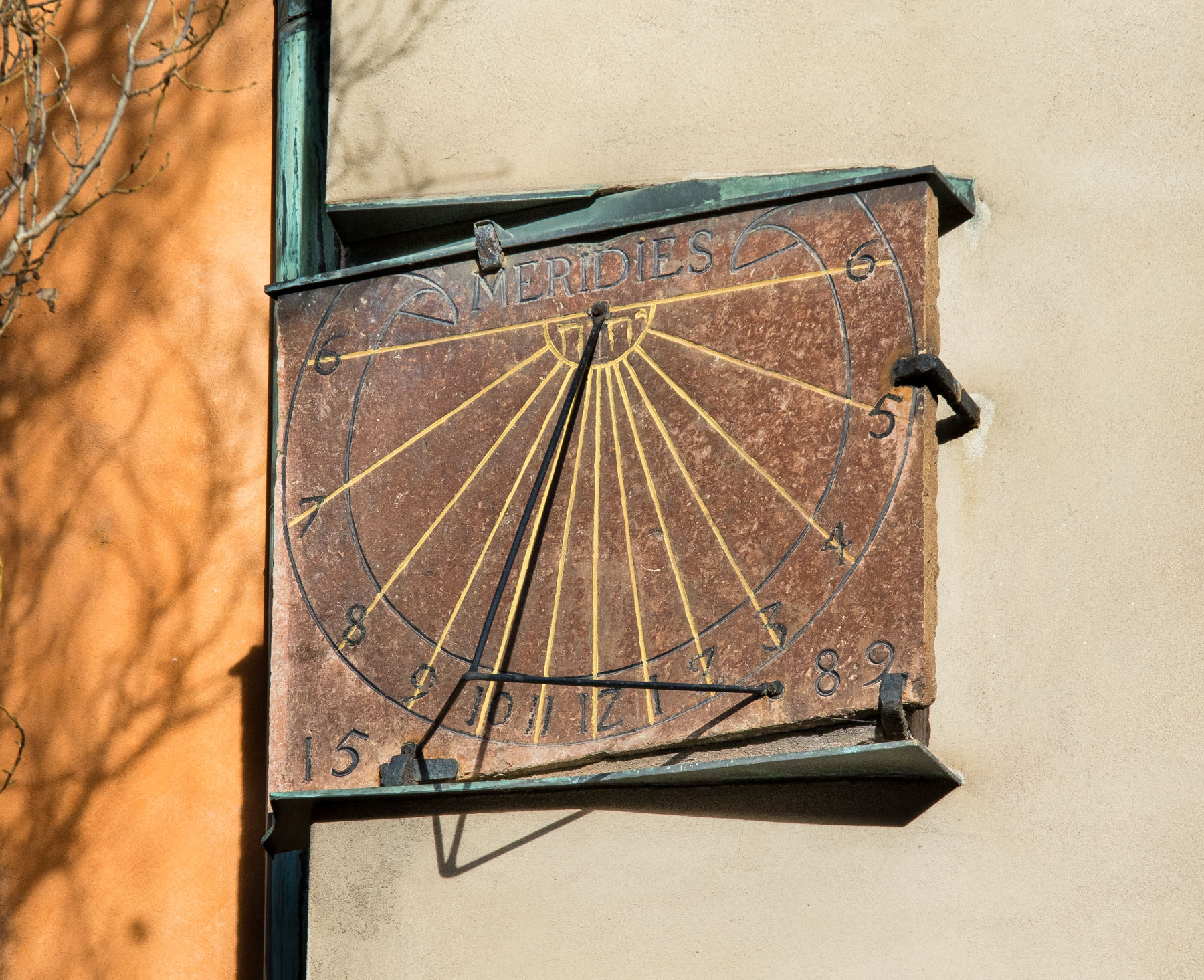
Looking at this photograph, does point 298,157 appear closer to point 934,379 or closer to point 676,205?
point 676,205

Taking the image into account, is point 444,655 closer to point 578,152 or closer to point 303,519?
point 303,519

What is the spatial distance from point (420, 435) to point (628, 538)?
59 centimetres

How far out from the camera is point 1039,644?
140 inches

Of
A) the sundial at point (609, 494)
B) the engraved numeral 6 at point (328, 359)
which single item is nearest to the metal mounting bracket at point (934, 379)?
the sundial at point (609, 494)

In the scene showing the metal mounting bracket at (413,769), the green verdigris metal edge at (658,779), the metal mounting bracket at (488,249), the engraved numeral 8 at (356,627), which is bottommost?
the green verdigris metal edge at (658,779)

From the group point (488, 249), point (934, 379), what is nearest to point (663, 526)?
point (934, 379)

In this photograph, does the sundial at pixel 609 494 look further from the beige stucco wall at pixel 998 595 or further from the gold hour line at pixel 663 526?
the beige stucco wall at pixel 998 595

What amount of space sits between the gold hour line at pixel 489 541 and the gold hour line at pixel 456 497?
0.18ft

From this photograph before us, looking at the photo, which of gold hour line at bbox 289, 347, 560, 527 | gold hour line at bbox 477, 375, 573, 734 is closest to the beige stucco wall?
gold hour line at bbox 477, 375, 573, 734

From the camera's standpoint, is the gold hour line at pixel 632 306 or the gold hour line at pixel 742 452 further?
the gold hour line at pixel 632 306

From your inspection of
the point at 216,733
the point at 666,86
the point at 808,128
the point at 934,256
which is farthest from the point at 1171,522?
the point at 216,733

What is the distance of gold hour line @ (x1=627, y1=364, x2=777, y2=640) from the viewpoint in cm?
361

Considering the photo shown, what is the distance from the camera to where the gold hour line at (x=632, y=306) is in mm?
3773

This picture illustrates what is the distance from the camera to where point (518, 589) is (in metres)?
3.88
